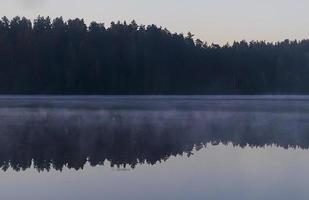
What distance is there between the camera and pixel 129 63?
74.6 meters

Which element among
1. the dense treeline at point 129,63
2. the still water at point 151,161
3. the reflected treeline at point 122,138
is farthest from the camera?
the dense treeline at point 129,63

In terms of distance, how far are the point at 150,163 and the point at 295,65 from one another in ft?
248

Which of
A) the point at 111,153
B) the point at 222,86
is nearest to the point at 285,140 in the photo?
the point at 111,153

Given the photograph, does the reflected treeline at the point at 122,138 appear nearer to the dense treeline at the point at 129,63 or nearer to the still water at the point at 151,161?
the still water at the point at 151,161

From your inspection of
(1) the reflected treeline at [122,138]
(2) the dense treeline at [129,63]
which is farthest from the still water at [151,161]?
(2) the dense treeline at [129,63]

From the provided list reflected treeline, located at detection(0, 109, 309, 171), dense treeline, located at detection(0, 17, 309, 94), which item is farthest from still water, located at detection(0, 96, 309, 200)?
dense treeline, located at detection(0, 17, 309, 94)

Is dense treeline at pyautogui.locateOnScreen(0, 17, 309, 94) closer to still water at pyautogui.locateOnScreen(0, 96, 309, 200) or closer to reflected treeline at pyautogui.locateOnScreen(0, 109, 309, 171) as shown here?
reflected treeline at pyautogui.locateOnScreen(0, 109, 309, 171)

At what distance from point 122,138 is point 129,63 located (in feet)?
182

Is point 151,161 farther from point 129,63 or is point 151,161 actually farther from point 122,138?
point 129,63

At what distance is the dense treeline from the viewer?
70562mm

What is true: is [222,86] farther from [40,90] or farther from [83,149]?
[83,149]

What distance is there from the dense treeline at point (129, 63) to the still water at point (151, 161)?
46.4 metres

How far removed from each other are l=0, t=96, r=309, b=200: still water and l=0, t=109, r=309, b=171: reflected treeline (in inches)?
1.0

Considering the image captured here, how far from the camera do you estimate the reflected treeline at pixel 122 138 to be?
15.2 metres
